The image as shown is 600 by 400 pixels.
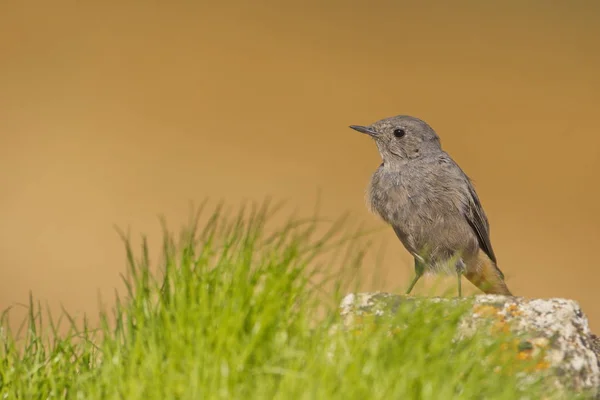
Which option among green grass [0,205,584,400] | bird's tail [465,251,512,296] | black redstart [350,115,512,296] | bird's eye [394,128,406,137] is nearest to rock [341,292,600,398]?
green grass [0,205,584,400]

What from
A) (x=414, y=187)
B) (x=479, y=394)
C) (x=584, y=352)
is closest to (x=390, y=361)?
(x=479, y=394)

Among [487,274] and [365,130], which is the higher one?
[365,130]

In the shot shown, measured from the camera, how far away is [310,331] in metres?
4.43

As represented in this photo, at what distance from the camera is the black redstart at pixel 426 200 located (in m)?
6.95

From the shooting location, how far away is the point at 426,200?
6949 mm

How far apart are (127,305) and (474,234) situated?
3603 mm

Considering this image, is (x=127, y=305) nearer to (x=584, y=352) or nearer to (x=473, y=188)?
(x=584, y=352)

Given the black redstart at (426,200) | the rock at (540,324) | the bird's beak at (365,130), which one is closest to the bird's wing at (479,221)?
the black redstart at (426,200)

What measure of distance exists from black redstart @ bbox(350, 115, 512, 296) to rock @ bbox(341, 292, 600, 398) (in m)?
1.78

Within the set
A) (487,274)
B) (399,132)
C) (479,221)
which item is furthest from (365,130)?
(487,274)

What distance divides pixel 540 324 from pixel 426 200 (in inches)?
89.4

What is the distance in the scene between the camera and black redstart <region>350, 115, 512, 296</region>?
6949mm

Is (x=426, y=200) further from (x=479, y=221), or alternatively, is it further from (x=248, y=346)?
(x=248, y=346)

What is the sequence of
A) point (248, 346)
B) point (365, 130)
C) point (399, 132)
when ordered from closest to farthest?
point (248, 346), point (399, 132), point (365, 130)
